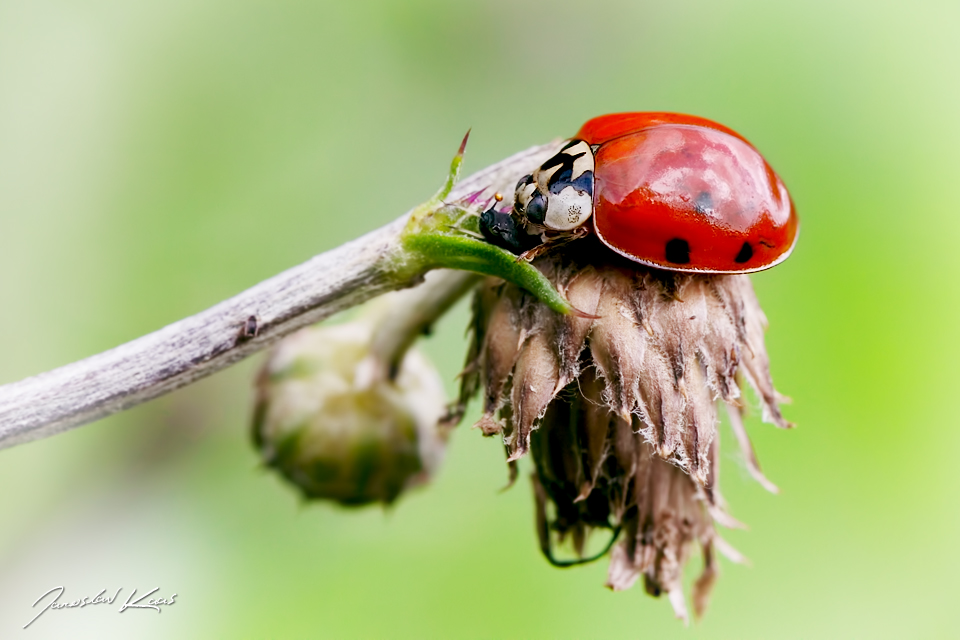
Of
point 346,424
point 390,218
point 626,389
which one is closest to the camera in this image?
point 626,389

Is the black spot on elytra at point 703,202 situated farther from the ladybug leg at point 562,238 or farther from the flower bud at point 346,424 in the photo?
the flower bud at point 346,424

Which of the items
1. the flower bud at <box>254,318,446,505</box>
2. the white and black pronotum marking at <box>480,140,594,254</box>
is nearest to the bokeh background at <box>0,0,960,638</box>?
the flower bud at <box>254,318,446,505</box>

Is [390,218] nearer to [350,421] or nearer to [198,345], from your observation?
[350,421]

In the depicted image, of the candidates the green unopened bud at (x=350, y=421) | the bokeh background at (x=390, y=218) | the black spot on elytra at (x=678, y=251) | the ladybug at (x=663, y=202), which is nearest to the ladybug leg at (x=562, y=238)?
the ladybug at (x=663, y=202)

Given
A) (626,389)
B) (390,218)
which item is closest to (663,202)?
(626,389)

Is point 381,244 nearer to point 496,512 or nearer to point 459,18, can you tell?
point 496,512
